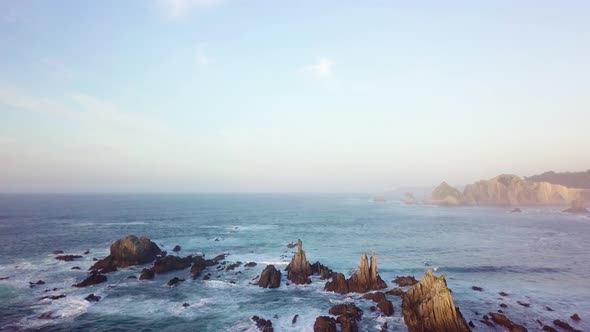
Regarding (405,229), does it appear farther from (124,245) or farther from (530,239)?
(124,245)

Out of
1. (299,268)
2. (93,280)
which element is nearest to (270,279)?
(299,268)

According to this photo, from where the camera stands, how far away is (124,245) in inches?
2469

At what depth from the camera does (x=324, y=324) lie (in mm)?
34938

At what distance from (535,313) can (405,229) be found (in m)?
76.2

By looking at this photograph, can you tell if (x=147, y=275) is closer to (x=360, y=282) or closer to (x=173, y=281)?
(x=173, y=281)

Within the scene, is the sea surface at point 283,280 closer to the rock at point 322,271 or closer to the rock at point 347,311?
the rock at point 347,311

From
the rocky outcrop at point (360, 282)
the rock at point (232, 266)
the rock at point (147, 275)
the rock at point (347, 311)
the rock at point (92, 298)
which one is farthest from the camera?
the rock at point (232, 266)

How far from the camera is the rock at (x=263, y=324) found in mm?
35656

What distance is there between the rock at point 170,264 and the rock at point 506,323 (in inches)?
2011

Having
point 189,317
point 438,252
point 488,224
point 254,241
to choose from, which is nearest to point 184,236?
point 254,241

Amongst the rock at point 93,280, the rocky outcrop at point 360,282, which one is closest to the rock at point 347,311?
the rocky outcrop at point 360,282

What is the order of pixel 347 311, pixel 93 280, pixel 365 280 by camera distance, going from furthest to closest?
pixel 93 280 → pixel 365 280 → pixel 347 311

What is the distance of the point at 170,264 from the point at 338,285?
3270 centimetres

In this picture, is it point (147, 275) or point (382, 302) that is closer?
point (382, 302)
